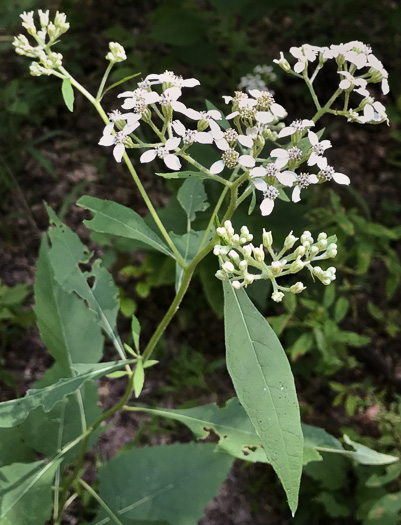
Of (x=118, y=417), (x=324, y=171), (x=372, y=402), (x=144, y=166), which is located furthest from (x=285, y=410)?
(x=144, y=166)

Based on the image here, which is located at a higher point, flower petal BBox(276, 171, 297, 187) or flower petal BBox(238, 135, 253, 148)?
flower petal BBox(238, 135, 253, 148)

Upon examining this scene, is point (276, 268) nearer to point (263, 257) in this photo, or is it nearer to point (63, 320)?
point (263, 257)

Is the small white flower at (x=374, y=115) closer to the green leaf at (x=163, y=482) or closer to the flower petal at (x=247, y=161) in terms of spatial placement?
the flower petal at (x=247, y=161)

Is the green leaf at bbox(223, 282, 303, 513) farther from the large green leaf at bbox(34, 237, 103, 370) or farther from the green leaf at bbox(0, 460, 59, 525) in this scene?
the green leaf at bbox(0, 460, 59, 525)

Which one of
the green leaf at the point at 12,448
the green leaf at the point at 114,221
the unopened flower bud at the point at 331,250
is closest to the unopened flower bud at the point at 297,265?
the unopened flower bud at the point at 331,250

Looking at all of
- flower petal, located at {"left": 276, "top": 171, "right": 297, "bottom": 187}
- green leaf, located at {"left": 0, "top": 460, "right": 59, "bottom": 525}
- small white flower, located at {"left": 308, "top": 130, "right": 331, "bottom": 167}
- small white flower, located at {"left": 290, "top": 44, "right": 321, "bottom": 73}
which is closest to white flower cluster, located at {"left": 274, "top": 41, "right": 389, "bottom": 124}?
small white flower, located at {"left": 290, "top": 44, "right": 321, "bottom": 73}

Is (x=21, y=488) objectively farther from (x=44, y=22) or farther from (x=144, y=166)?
(x=144, y=166)

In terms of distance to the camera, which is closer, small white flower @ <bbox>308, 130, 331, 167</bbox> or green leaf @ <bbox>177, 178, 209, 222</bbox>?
small white flower @ <bbox>308, 130, 331, 167</bbox>
